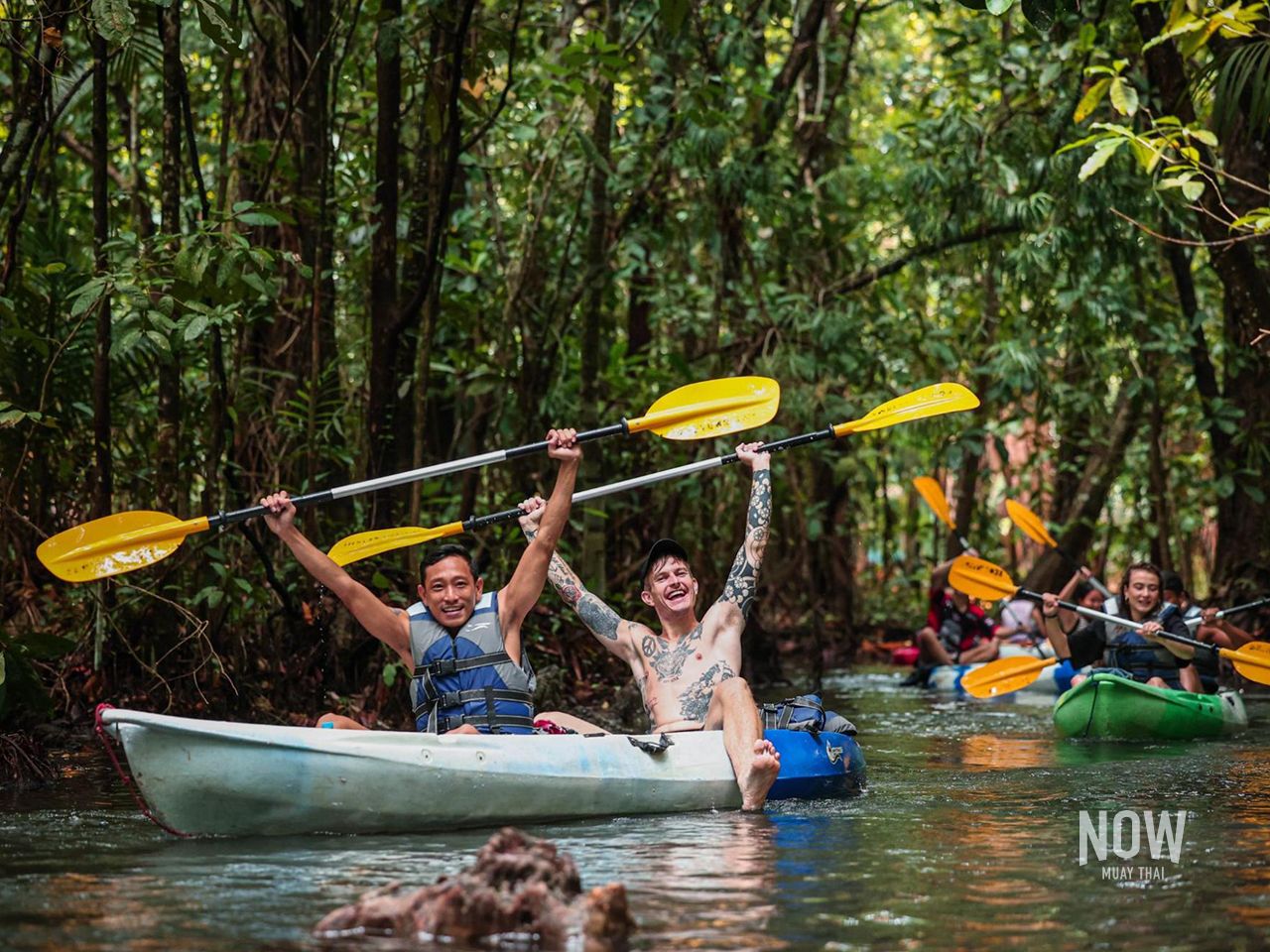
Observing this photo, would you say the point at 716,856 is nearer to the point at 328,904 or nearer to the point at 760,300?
the point at 328,904

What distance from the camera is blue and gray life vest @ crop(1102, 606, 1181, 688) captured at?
7547mm

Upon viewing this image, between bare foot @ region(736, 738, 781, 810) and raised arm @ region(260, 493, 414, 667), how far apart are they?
1119 mm

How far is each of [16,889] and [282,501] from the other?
160 cm

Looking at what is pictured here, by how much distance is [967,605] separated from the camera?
11734mm

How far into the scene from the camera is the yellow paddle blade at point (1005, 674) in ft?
26.1

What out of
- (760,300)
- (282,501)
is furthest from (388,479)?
(760,300)

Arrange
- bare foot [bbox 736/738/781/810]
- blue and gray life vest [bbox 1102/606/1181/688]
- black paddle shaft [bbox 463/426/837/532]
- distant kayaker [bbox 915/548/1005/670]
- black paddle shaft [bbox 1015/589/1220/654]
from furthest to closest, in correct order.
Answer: distant kayaker [bbox 915/548/1005/670], blue and gray life vest [bbox 1102/606/1181/688], black paddle shaft [bbox 1015/589/1220/654], black paddle shaft [bbox 463/426/837/532], bare foot [bbox 736/738/781/810]

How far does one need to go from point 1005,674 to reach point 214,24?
16.2ft

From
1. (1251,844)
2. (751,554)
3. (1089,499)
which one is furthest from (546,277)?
(1251,844)

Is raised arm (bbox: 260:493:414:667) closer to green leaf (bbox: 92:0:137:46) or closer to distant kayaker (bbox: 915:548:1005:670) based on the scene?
green leaf (bbox: 92:0:137:46)

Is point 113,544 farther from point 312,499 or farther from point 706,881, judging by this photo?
point 706,881

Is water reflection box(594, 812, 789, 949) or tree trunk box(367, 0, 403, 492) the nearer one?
water reflection box(594, 812, 789, 949)

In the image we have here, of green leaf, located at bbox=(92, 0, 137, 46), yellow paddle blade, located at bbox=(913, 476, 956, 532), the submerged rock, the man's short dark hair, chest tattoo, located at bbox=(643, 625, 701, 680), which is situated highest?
green leaf, located at bbox=(92, 0, 137, 46)

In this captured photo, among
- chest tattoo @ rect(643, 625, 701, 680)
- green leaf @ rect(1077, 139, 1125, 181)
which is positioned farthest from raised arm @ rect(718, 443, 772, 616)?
green leaf @ rect(1077, 139, 1125, 181)
